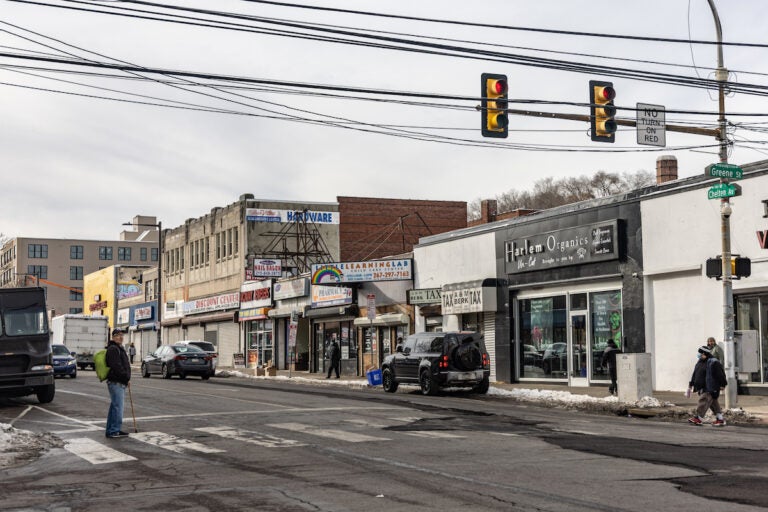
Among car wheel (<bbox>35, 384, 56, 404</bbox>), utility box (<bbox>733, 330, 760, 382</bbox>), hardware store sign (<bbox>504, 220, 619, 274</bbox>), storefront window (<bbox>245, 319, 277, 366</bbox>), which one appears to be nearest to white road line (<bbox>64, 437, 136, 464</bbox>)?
car wheel (<bbox>35, 384, 56, 404</bbox>)

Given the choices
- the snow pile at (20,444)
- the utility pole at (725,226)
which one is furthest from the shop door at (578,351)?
the snow pile at (20,444)

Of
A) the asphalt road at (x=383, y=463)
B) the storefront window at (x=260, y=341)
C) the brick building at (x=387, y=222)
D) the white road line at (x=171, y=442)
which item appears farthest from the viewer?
the brick building at (x=387, y=222)

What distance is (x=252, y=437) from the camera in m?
15.1

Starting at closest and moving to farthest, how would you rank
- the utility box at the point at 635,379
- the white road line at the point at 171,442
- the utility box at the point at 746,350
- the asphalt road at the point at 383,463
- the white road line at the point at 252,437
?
the asphalt road at the point at 383,463
the white road line at the point at 171,442
the white road line at the point at 252,437
the utility box at the point at 746,350
the utility box at the point at 635,379

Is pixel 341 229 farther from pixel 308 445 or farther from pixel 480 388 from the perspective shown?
pixel 308 445

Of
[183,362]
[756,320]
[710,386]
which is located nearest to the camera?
[710,386]

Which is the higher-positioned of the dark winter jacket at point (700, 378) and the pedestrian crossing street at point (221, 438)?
the dark winter jacket at point (700, 378)

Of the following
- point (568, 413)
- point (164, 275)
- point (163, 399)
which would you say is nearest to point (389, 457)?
point (568, 413)

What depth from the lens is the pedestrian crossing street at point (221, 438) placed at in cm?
1359

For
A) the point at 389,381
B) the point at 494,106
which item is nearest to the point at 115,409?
the point at 494,106

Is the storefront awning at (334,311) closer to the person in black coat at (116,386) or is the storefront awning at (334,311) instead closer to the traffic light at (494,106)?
the traffic light at (494,106)

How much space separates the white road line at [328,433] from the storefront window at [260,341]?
118 feet

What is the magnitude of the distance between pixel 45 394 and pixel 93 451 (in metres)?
10.0

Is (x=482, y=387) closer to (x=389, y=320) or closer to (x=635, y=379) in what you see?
(x=635, y=379)
